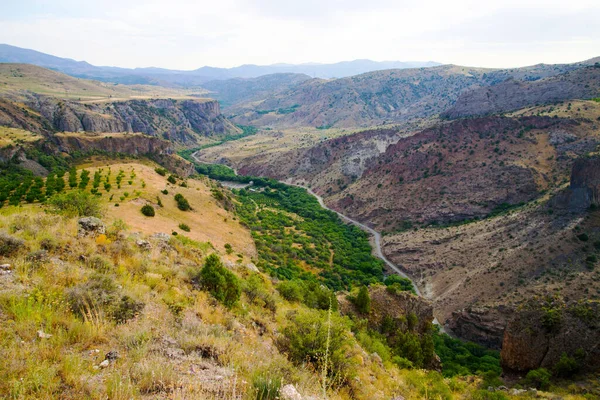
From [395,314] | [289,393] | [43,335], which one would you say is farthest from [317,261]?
[43,335]

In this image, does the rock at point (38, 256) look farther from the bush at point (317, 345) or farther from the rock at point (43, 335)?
the bush at point (317, 345)

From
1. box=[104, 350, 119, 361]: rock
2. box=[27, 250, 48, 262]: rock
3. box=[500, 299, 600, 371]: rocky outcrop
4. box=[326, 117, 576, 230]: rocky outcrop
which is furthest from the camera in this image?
box=[326, 117, 576, 230]: rocky outcrop

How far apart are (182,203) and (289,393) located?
36.8 meters

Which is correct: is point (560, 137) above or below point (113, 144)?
above

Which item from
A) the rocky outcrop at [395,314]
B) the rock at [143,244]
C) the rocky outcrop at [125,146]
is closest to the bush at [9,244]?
the rock at [143,244]

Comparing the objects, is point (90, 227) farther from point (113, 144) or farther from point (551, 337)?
point (113, 144)

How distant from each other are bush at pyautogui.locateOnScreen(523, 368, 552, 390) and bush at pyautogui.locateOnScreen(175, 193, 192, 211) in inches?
1397

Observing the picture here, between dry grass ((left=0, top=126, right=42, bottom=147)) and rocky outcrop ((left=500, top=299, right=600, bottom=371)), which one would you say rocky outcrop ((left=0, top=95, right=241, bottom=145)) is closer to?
dry grass ((left=0, top=126, right=42, bottom=147))

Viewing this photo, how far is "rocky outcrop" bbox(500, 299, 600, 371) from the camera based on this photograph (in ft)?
65.4

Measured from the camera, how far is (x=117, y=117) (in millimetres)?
127188

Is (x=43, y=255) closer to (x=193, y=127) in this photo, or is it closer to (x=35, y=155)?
(x=35, y=155)

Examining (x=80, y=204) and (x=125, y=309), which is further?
(x=80, y=204)

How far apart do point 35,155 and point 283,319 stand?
69457 mm

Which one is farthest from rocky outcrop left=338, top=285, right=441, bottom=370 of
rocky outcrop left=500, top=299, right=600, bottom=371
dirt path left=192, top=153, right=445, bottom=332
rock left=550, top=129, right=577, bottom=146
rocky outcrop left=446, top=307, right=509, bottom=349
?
rock left=550, top=129, right=577, bottom=146
